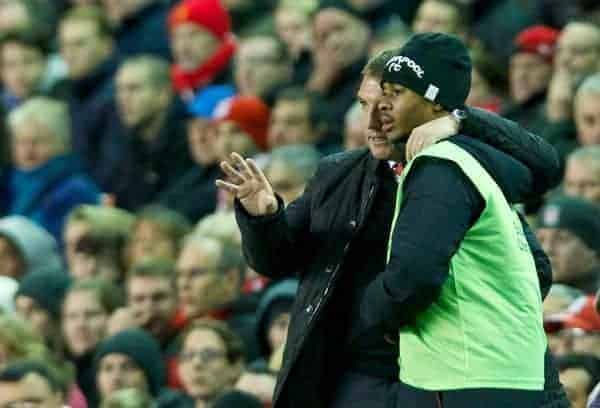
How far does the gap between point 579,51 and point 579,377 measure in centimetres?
293

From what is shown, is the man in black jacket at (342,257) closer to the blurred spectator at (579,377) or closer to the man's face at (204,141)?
the blurred spectator at (579,377)

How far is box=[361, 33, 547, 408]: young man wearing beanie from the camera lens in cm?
512

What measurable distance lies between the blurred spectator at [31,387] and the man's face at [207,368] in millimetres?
975

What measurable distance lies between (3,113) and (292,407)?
6.62 meters

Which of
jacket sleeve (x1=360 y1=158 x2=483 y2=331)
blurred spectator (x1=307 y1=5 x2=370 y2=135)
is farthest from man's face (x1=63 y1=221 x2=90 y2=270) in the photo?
jacket sleeve (x1=360 y1=158 x2=483 y2=331)

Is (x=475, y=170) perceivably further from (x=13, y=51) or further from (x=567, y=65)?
(x=13, y=51)

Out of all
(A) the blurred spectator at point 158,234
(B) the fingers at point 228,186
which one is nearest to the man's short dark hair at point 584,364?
(B) the fingers at point 228,186

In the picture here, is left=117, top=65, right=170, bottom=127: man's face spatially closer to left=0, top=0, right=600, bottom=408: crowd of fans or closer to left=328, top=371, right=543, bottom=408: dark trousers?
left=0, top=0, right=600, bottom=408: crowd of fans

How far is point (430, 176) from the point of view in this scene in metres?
5.15

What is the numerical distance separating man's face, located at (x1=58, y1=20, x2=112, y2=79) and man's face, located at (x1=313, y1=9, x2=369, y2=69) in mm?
2226

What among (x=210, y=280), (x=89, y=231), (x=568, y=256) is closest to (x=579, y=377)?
(x=568, y=256)

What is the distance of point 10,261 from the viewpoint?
10.9 metres

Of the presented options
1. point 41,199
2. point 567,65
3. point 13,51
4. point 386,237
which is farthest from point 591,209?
point 13,51

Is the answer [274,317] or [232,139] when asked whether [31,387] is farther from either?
Answer: [232,139]
